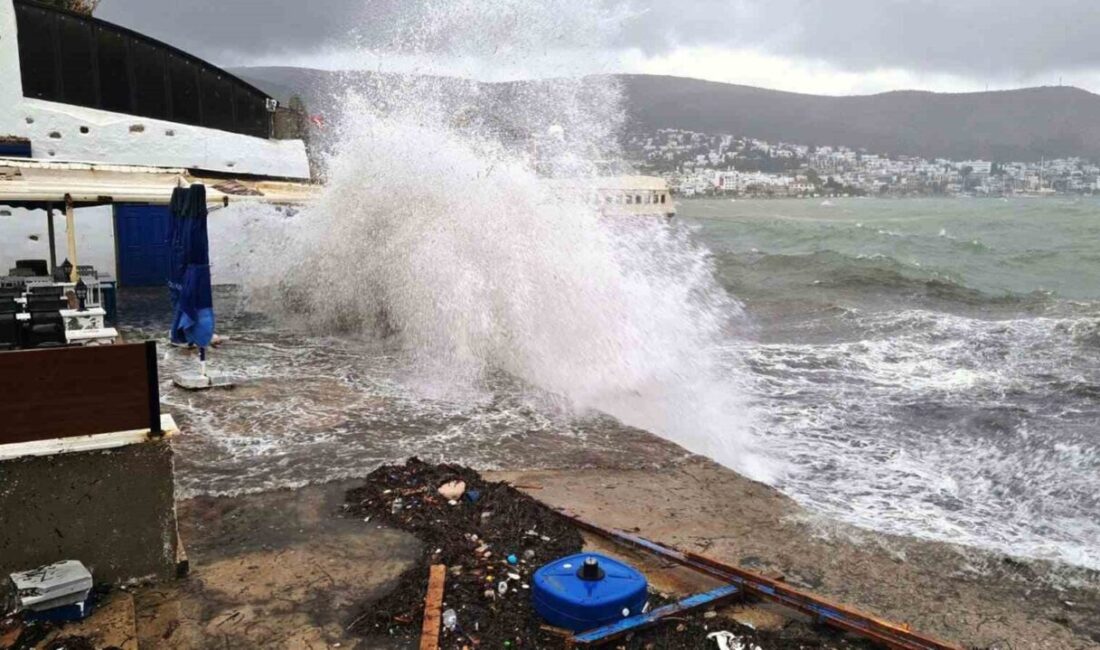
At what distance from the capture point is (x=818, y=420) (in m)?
9.77

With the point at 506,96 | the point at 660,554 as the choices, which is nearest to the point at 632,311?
the point at 660,554

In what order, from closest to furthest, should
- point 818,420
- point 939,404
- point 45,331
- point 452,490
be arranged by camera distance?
point 45,331 → point 452,490 → point 818,420 → point 939,404

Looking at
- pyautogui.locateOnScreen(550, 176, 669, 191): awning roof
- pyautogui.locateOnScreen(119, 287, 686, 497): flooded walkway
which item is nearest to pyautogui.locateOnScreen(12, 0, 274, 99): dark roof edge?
pyautogui.locateOnScreen(119, 287, 686, 497): flooded walkway

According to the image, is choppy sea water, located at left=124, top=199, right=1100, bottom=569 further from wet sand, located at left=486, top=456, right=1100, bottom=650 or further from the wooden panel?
the wooden panel

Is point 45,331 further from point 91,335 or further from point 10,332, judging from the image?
point 91,335

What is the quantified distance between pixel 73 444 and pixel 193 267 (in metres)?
4.89

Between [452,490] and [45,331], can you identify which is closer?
[45,331]

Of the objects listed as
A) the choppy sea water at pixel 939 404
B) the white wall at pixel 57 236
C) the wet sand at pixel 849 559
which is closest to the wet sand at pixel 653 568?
the wet sand at pixel 849 559

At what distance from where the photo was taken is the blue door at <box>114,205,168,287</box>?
16297mm

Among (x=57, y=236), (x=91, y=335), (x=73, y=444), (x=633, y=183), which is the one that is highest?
(x=633, y=183)

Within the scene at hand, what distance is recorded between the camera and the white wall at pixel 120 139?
14.7m

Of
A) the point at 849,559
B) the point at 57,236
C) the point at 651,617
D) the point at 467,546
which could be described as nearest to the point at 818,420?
the point at 849,559

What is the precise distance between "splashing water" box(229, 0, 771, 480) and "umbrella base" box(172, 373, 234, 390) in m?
2.30

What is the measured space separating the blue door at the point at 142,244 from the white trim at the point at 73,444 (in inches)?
556
